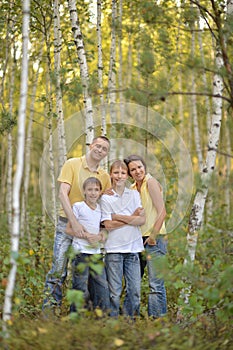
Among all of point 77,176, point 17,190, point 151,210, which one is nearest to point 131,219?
point 151,210

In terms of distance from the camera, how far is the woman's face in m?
6.10

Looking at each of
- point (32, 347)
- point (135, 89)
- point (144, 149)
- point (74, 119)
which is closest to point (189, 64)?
point (135, 89)

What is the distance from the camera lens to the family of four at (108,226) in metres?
5.83

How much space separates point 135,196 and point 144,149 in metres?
1.77

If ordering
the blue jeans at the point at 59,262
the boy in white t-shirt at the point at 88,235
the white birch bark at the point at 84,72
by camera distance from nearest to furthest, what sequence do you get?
the boy in white t-shirt at the point at 88,235
the blue jeans at the point at 59,262
the white birch bark at the point at 84,72

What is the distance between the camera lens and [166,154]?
29.2 ft

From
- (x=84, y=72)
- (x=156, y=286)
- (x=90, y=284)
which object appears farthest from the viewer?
(x=84, y=72)

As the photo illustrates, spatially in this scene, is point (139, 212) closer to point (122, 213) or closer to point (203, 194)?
point (122, 213)

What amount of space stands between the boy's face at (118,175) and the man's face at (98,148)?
184mm

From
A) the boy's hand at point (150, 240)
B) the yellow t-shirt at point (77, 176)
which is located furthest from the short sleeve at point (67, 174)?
the boy's hand at point (150, 240)

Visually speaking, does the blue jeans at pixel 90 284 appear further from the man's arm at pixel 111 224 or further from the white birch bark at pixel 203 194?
the white birch bark at pixel 203 194

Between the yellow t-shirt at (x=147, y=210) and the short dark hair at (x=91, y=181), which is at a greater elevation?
the short dark hair at (x=91, y=181)

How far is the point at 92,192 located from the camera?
19.1ft

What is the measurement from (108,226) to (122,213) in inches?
7.0
